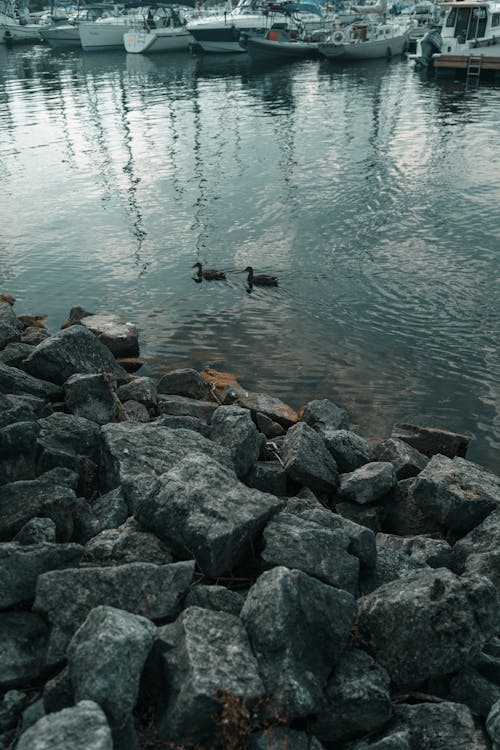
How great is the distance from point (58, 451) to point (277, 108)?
40.3 metres

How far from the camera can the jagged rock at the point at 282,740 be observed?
424cm

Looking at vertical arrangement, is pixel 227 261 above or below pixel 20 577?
below

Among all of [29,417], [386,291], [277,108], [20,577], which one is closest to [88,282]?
[386,291]

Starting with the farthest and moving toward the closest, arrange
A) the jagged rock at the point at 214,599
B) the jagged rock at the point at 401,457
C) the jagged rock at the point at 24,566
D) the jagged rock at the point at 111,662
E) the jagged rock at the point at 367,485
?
the jagged rock at the point at 401,457 < the jagged rock at the point at 367,485 < the jagged rock at the point at 214,599 < the jagged rock at the point at 24,566 < the jagged rock at the point at 111,662

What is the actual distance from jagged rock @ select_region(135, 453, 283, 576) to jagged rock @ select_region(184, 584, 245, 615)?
37 cm

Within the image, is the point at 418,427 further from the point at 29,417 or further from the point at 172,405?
the point at 29,417

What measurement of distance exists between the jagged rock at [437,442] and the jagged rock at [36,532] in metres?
6.30

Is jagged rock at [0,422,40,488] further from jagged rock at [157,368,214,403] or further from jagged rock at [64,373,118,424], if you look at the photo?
jagged rock at [157,368,214,403]

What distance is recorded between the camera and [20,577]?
16.8 ft

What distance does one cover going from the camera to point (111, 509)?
6422 mm

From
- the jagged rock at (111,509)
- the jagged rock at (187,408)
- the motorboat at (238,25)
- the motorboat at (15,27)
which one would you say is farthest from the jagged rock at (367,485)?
the motorboat at (15,27)

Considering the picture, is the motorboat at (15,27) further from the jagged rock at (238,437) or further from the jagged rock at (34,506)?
the jagged rock at (34,506)

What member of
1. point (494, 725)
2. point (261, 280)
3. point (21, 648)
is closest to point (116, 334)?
point (261, 280)

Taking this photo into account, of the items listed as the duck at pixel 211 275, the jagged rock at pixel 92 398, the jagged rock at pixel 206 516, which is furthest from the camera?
the duck at pixel 211 275
